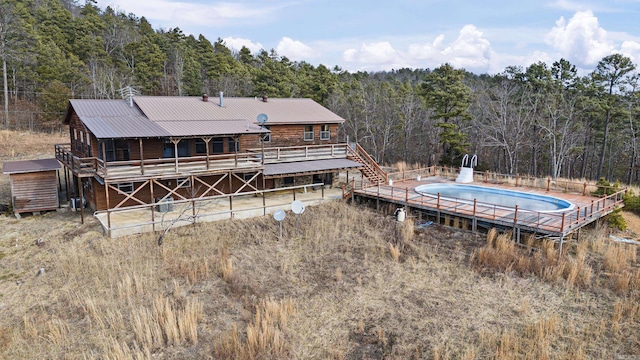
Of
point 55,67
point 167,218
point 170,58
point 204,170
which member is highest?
point 170,58

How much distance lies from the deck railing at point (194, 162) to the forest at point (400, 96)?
12998 mm

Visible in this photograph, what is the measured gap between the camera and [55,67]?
128 feet

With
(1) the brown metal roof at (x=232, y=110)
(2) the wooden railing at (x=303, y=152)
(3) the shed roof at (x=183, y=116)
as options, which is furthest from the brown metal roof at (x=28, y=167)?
(2) the wooden railing at (x=303, y=152)

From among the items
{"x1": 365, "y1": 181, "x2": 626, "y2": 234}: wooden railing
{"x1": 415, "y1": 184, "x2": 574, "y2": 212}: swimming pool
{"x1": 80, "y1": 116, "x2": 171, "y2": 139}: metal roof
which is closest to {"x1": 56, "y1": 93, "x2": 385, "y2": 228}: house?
{"x1": 80, "y1": 116, "x2": 171, "y2": 139}: metal roof

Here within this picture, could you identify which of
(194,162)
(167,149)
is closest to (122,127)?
(167,149)

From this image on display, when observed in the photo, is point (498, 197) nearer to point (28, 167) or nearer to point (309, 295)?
point (309, 295)

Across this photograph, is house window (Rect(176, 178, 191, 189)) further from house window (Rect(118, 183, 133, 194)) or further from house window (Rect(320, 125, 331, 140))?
house window (Rect(320, 125, 331, 140))

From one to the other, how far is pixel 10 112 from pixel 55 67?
596cm

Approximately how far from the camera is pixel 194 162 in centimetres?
1906

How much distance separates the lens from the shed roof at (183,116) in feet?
56.1

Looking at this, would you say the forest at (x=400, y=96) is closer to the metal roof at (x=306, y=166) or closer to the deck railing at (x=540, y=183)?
the deck railing at (x=540, y=183)

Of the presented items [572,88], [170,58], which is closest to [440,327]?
[572,88]

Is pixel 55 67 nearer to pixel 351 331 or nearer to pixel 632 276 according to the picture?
pixel 351 331

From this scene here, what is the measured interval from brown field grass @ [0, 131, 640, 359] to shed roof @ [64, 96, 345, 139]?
14.2ft
